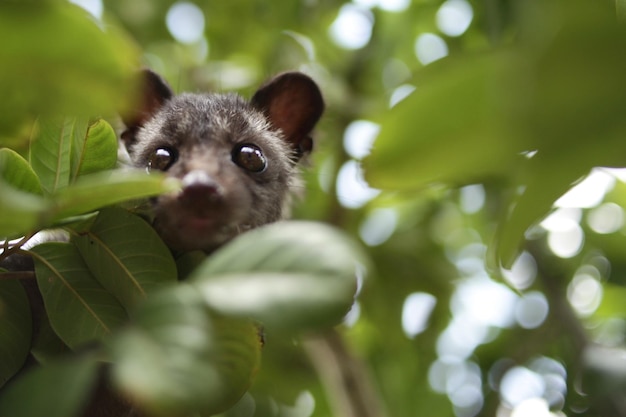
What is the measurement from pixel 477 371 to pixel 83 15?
126 inches

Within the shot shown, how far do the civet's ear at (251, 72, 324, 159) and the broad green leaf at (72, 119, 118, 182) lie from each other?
160cm

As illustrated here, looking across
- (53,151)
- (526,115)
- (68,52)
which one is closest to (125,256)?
(53,151)

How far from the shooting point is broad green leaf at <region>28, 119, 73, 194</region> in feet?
4.13

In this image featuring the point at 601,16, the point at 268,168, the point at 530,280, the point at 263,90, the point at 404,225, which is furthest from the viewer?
the point at 404,225

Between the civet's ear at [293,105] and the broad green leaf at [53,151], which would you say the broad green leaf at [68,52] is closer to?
the broad green leaf at [53,151]

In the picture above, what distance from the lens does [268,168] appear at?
255 cm

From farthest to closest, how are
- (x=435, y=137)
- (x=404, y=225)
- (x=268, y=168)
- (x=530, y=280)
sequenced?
(x=404, y=225), (x=530, y=280), (x=268, y=168), (x=435, y=137)

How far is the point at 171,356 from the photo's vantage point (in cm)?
69

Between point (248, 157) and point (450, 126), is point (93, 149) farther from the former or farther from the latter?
point (248, 157)

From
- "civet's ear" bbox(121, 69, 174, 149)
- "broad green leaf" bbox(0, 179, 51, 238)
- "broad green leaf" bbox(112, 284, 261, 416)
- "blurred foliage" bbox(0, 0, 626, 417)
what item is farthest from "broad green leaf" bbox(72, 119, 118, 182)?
"civet's ear" bbox(121, 69, 174, 149)

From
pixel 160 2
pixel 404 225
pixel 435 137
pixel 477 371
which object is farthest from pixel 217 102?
pixel 435 137

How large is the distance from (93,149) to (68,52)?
0.73 meters

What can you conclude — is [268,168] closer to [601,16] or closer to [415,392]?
[415,392]

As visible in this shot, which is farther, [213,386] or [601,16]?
[213,386]
